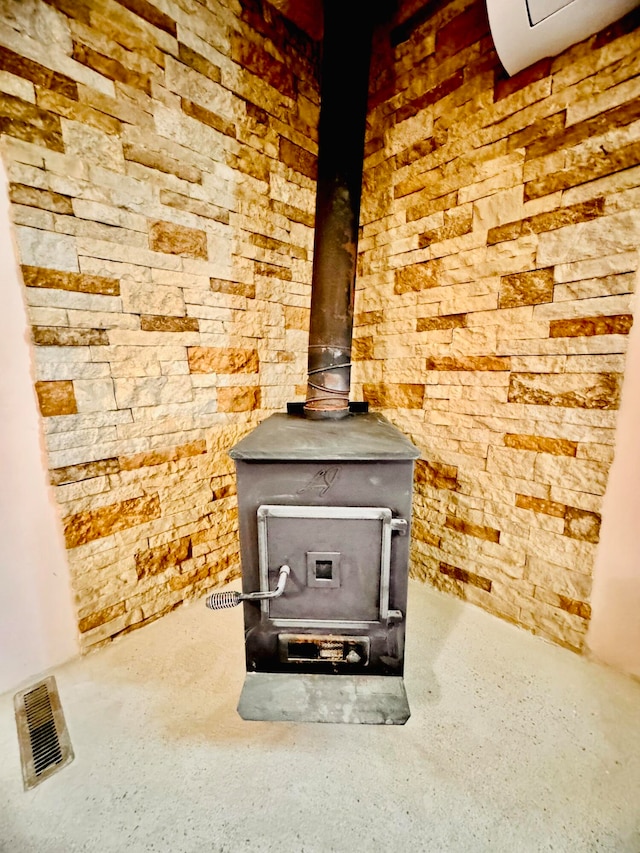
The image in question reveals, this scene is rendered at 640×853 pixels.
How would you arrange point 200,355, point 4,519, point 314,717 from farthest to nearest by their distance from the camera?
point 200,355
point 4,519
point 314,717

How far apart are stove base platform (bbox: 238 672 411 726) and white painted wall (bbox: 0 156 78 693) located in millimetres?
790

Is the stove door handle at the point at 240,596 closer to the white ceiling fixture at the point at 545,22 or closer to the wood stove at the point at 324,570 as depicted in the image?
the wood stove at the point at 324,570

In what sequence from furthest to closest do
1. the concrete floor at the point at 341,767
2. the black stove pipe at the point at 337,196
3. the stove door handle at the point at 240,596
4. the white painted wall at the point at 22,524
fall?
the black stove pipe at the point at 337,196 → the white painted wall at the point at 22,524 → the stove door handle at the point at 240,596 → the concrete floor at the point at 341,767

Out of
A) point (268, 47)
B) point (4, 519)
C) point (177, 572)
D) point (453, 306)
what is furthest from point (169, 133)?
point (177, 572)

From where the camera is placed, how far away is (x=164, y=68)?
54.8 inches

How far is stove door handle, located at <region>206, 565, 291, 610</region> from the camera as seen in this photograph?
1026mm

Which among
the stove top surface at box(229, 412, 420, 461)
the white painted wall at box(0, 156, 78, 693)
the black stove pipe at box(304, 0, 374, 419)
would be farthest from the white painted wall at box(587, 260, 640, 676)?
the white painted wall at box(0, 156, 78, 693)

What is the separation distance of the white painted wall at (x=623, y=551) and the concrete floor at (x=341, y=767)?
4.8 inches

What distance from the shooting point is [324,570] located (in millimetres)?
1154

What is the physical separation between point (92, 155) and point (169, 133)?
0.33 m

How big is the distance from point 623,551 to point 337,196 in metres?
1.72

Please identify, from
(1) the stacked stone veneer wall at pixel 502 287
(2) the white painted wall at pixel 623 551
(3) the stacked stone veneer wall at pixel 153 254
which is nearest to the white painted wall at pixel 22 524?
(3) the stacked stone veneer wall at pixel 153 254

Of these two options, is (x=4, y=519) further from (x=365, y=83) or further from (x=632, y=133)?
(x=632, y=133)

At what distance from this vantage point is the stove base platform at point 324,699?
1125 millimetres
